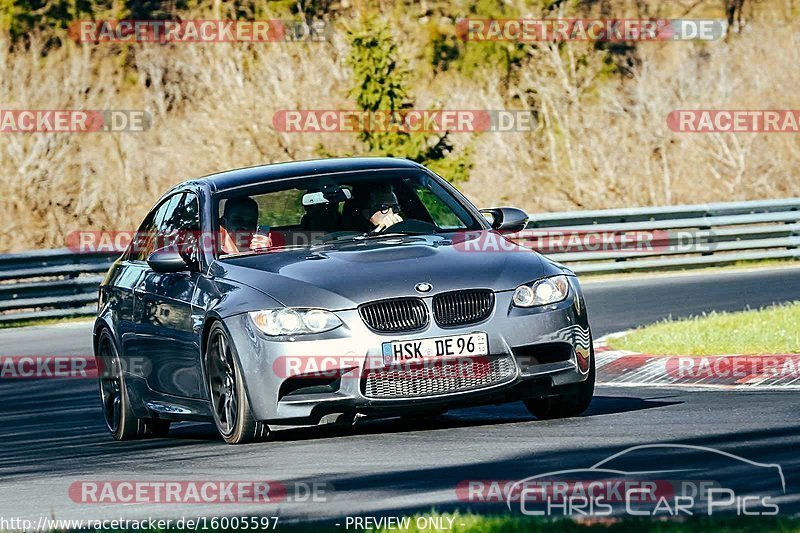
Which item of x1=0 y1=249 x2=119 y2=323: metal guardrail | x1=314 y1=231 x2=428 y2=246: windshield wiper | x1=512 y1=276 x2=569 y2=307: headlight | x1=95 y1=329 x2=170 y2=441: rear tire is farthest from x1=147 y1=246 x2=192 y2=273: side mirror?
x1=0 y1=249 x2=119 y2=323: metal guardrail

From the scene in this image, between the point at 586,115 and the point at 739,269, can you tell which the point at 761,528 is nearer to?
the point at 739,269

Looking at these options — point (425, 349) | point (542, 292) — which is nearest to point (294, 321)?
point (425, 349)

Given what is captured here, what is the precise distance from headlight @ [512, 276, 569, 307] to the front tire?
5.32 feet

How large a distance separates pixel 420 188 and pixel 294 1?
43.0 metres

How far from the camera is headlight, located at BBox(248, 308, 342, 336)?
29.5 ft

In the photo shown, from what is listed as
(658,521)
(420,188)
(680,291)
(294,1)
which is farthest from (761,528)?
(294,1)

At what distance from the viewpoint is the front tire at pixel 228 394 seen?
9273 millimetres

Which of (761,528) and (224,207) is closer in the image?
(761,528)

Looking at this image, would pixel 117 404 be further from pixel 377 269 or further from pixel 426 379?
pixel 426 379

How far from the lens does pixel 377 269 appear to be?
9273 mm

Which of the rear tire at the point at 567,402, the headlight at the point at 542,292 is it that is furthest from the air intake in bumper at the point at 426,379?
the rear tire at the point at 567,402

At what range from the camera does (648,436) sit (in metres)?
8.46

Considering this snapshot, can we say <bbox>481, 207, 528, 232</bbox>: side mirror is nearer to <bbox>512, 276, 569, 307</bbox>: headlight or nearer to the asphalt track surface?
<bbox>512, 276, 569, 307</bbox>: headlight

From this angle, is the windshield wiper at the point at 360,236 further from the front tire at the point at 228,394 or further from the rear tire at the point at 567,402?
the rear tire at the point at 567,402
